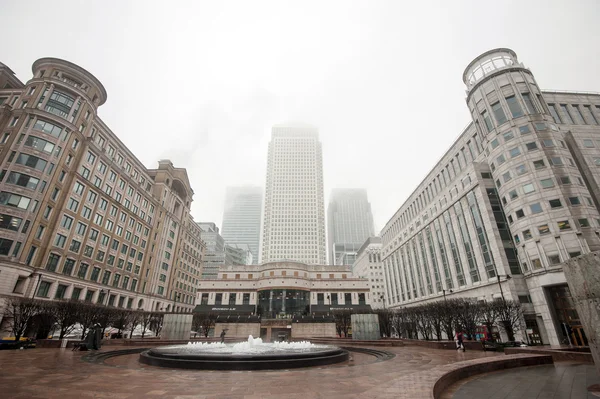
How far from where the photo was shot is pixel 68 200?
145ft

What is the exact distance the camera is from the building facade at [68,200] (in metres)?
37.7

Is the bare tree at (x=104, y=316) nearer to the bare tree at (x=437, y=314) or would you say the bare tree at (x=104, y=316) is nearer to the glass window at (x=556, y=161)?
the bare tree at (x=437, y=314)

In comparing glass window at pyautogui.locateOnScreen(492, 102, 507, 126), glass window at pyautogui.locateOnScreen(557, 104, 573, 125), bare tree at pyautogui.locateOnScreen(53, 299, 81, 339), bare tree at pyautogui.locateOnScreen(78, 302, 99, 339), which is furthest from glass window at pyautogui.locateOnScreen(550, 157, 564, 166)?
bare tree at pyautogui.locateOnScreen(53, 299, 81, 339)

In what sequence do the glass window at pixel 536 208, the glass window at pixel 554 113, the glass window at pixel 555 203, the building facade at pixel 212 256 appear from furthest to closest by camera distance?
the building facade at pixel 212 256 < the glass window at pixel 554 113 < the glass window at pixel 536 208 < the glass window at pixel 555 203

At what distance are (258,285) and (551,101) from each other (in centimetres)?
6955

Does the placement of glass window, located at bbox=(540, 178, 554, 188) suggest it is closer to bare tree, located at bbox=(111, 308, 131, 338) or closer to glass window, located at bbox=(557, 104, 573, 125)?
glass window, located at bbox=(557, 104, 573, 125)

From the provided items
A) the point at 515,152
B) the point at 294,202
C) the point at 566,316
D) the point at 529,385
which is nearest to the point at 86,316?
the point at 529,385

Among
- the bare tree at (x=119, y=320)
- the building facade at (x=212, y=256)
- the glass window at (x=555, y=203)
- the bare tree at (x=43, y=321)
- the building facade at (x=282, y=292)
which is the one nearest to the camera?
the bare tree at (x=43, y=321)

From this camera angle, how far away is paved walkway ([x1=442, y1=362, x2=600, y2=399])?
7852 mm

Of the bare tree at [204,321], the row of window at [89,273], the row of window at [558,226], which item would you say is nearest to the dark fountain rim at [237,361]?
the bare tree at [204,321]

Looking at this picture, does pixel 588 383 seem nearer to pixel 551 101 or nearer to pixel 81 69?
pixel 551 101

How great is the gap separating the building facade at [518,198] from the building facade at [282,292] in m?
19.5

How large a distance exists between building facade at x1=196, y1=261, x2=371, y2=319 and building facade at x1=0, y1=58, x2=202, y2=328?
14487 millimetres

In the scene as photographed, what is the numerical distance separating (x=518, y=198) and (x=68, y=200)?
6882 cm
